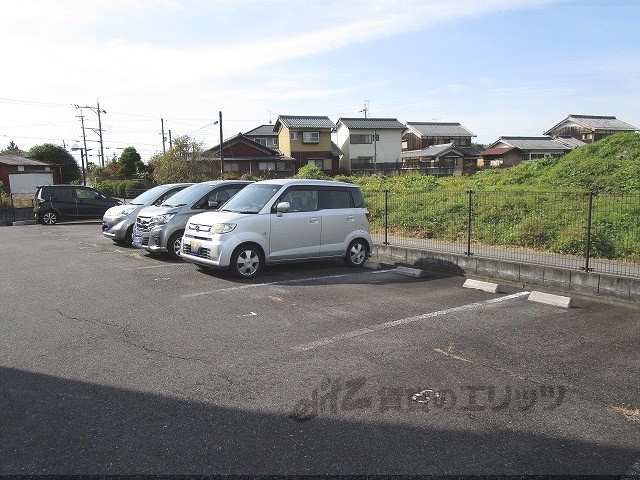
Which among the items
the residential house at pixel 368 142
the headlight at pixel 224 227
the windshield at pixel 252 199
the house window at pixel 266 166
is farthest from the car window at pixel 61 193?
the residential house at pixel 368 142

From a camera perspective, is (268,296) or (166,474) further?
(268,296)

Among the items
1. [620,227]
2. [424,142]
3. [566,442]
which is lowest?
[566,442]

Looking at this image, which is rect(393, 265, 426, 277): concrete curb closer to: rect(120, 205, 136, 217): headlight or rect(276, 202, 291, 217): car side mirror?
rect(276, 202, 291, 217): car side mirror

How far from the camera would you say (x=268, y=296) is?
23.7 feet

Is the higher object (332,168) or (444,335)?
(332,168)

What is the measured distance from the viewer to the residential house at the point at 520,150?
52.8m

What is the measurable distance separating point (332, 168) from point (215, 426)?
46791mm

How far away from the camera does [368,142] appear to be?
168 ft

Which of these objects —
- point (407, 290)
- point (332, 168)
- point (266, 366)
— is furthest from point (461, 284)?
point (332, 168)

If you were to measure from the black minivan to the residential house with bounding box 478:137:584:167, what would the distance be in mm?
42266

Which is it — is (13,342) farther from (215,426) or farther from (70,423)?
(215,426)

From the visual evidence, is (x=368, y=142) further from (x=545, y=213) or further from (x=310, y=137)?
(x=545, y=213)

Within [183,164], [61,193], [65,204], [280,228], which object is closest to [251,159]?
[183,164]

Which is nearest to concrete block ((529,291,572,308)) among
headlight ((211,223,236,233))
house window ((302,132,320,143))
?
headlight ((211,223,236,233))
